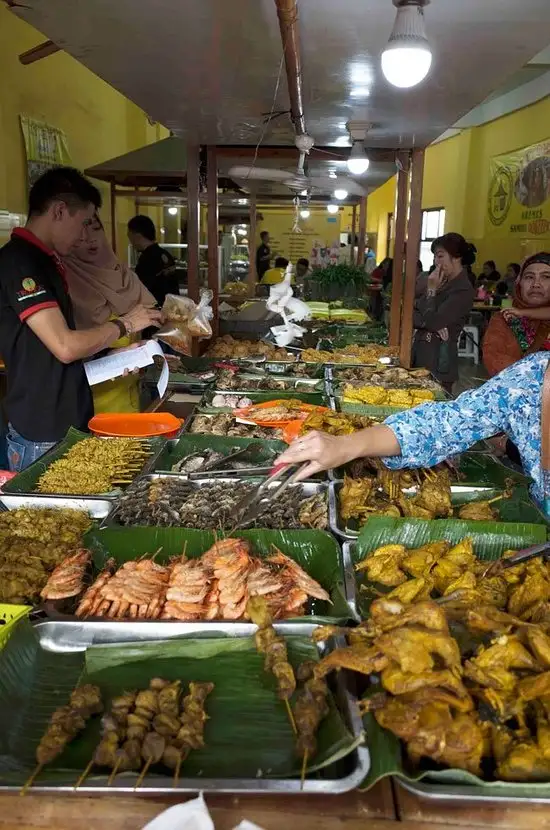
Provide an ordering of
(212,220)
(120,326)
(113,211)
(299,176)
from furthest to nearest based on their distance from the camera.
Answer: (113,211)
(212,220)
(299,176)
(120,326)

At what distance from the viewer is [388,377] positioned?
4.78m

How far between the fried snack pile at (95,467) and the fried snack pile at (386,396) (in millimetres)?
1504

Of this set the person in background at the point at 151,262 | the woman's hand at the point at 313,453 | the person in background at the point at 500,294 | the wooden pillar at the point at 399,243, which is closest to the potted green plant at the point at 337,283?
the person in background at the point at 151,262

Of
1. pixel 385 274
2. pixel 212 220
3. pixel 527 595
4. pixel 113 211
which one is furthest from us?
pixel 385 274

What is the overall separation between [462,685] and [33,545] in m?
1.37

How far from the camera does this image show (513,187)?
15.0 meters

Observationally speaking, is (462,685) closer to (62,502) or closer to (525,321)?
(62,502)

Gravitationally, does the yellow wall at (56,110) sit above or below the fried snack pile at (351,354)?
above

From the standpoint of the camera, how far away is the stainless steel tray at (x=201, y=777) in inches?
45.0

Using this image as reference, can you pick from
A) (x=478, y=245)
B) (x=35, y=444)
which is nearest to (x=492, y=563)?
(x=35, y=444)

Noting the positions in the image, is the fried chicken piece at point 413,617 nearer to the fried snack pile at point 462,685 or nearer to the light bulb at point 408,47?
the fried snack pile at point 462,685

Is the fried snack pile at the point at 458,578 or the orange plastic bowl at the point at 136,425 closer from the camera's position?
the fried snack pile at the point at 458,578

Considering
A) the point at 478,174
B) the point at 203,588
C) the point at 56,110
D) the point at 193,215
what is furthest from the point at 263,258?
the point at 203,588

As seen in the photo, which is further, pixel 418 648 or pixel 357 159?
pixel 357 159
